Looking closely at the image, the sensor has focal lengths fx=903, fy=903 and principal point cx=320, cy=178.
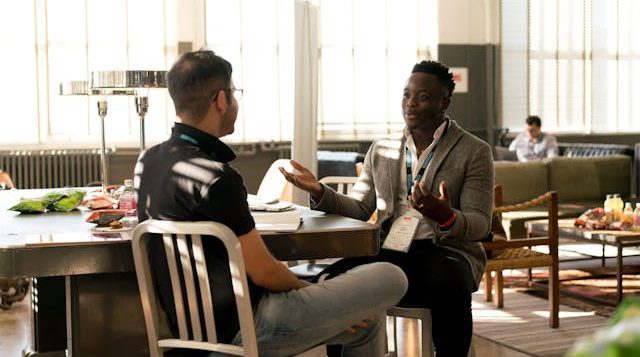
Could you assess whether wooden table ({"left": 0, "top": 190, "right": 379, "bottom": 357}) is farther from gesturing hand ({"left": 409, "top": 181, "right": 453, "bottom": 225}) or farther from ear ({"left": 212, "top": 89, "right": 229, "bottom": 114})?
ear ({"left": 212, "top": 89, "right": 229, "bottom": 114})

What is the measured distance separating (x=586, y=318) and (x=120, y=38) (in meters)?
6.40

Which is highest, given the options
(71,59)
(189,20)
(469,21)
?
(469,21)

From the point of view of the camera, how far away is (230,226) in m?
2.11

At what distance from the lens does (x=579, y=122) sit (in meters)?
12.8

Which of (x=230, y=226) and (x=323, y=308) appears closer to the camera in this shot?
(x=230, y=226)

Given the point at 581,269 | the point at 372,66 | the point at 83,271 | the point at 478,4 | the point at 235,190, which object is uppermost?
the point at 478,4

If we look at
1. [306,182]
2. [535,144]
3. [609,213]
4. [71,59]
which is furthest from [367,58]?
[306,182]

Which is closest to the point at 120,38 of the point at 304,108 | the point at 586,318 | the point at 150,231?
the point at 304,108

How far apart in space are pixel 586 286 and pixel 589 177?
2983 millimetres

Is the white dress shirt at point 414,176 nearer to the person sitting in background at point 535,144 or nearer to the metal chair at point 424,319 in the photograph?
the metal chair at point 424,319

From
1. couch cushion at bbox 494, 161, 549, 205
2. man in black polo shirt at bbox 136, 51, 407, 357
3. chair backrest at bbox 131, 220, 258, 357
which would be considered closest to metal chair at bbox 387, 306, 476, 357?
man in black polo shirt at bbox 136, 51, 407, 357

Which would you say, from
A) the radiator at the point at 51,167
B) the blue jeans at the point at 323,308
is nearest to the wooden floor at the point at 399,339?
the blue jeans at the point at 323,308

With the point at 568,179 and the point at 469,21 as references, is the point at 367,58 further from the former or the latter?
the point at 568,179

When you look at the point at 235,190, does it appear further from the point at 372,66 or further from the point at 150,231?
the point at 372,66
